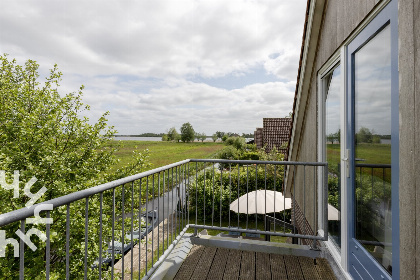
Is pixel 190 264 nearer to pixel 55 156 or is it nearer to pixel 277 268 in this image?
pixel 277 268

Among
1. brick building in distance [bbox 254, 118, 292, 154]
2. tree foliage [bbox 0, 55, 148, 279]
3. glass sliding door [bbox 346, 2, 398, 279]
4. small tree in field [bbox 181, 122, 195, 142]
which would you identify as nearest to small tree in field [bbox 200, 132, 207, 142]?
small tree in field [bbox 181, 122, 195, 142]

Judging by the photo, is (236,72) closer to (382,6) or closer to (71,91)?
(71,91)

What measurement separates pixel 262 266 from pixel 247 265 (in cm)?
16

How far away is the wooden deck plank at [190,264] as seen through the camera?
7.84ft

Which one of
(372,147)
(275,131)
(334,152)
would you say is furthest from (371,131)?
(275,131)

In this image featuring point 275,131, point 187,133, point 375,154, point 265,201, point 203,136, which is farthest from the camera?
point 203,136

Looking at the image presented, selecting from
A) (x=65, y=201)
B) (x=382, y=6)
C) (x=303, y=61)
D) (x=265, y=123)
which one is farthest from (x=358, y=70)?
(x=265, y=123)

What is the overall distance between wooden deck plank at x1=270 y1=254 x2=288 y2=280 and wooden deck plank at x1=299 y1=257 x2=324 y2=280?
0.20 metres

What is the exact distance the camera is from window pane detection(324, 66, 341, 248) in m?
2.54

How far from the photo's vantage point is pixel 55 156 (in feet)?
21.4

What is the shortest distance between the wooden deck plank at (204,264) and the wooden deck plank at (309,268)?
96 centimetres

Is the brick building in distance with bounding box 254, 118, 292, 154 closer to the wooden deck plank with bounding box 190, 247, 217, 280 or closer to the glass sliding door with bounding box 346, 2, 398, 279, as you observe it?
the wooden deck plank with bounding box 190, 247, 217, 280

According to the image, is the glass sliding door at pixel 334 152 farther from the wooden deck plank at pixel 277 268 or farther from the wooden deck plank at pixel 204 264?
the wooden deck plank at pixel 204 264

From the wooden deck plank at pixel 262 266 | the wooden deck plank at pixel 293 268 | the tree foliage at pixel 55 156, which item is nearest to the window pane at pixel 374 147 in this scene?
the wooden deck plank at pixel 293 268
